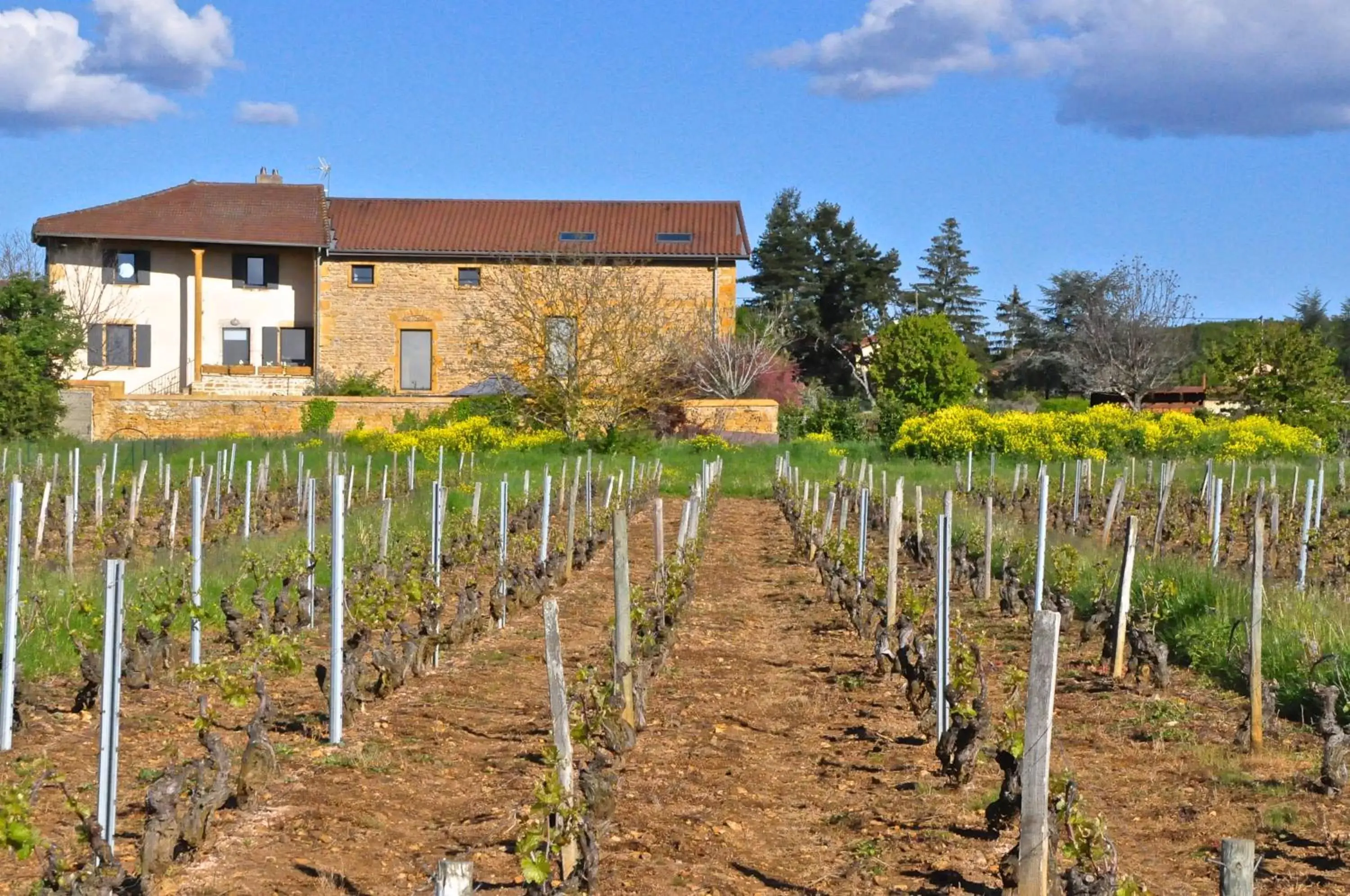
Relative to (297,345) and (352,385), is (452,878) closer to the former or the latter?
(352,385)

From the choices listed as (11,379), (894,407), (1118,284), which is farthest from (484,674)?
(1118,284)

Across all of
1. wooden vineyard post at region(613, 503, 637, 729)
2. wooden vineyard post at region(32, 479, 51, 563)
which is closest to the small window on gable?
wooden vineyard post at region(32, 479, 51, 563)

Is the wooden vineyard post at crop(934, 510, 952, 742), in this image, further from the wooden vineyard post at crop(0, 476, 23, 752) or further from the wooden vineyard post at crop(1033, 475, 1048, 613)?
the wooden vineyard post at crop(0, 476, 23, 752)

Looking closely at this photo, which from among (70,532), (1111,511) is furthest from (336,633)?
(1111,511)

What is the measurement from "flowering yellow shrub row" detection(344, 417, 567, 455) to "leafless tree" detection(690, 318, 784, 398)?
31.2 feet

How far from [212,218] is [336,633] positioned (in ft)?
131

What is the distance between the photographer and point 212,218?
149 feet

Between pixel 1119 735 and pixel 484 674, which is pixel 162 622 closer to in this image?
pixel 484 674

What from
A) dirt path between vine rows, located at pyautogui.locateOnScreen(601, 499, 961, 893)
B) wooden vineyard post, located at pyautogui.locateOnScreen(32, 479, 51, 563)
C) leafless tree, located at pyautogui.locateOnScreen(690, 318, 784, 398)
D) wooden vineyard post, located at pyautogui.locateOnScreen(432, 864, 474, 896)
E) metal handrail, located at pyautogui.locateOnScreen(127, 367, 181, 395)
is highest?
leafless tree, located at pyautogui.locateOnScreen(690, 318, 784, 398)

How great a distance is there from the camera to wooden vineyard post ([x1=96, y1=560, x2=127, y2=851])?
5.53 meters

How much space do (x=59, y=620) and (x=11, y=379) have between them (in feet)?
73.3

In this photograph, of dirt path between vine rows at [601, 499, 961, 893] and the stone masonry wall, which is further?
the stone masonry wall

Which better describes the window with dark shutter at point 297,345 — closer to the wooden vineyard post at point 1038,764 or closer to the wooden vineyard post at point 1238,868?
the wooden vineyard post at point 1038,764

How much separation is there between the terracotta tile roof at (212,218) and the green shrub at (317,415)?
26.2 feet
